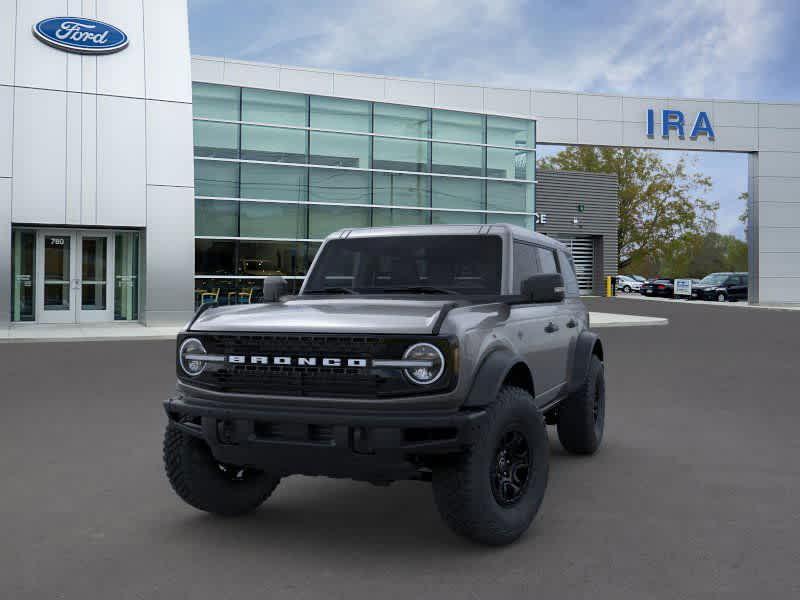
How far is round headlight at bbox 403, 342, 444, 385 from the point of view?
425 cm

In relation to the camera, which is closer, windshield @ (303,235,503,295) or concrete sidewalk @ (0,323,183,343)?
windshield @ (303,235,503,295)

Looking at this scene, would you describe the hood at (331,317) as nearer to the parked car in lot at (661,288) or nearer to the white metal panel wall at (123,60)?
the white metal panel wall at (123,60)

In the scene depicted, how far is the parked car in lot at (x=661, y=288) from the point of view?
179ft

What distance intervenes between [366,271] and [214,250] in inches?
843

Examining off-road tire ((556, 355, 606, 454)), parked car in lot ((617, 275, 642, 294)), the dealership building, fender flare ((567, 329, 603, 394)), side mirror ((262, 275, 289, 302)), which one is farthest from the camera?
parked car in lot ((617, 275, 642, 294))

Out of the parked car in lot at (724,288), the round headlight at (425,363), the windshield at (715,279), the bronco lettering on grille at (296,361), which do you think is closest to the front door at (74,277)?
the bronco lettering on grille at (296,361)

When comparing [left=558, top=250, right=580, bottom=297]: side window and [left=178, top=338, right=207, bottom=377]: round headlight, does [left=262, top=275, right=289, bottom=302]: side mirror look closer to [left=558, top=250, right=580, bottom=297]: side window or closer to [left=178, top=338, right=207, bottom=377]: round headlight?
[left=178, top=338, right=207, bottom=377]: round headlight

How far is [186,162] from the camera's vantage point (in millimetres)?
24078

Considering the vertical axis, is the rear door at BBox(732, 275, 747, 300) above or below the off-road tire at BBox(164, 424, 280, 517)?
above

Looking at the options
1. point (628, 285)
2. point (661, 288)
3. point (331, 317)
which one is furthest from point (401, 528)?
point (628, 285)

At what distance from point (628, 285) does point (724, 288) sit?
20.5 metres

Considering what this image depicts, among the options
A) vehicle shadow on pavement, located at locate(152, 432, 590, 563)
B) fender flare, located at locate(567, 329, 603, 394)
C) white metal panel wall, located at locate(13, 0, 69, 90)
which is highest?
white metal panel wall, located at locate(13, 0, 69, 90)

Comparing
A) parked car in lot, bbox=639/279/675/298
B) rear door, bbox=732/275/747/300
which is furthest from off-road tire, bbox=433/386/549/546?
parked car in lot, bbox=639/279/675/298

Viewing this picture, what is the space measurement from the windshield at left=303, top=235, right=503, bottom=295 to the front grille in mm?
1349
